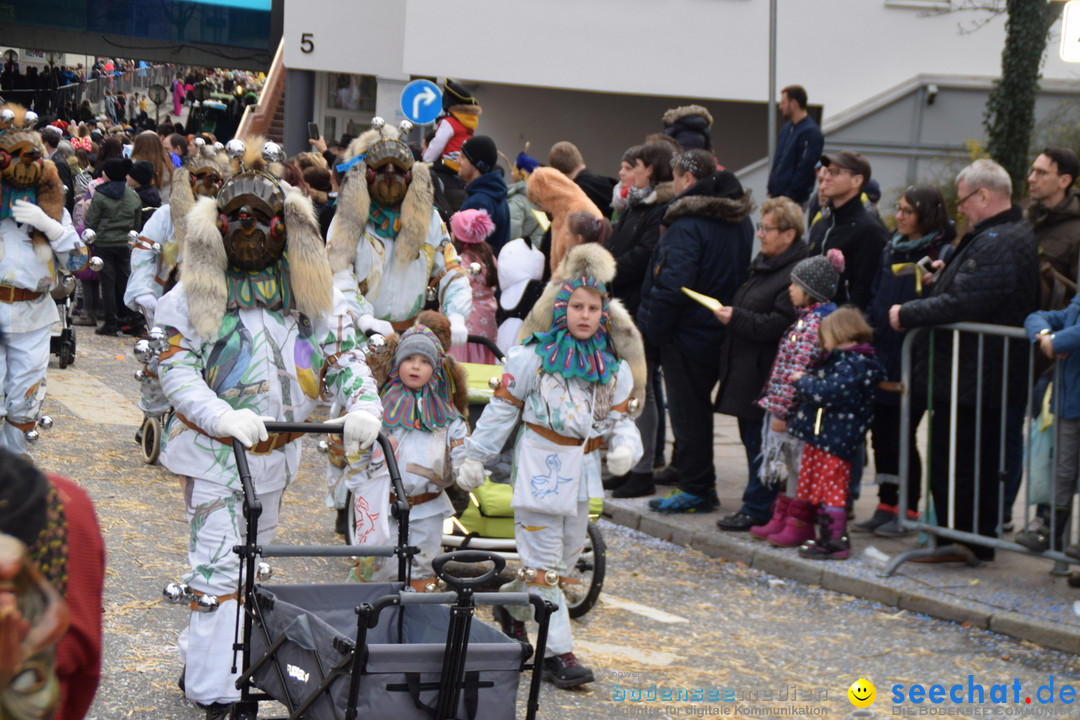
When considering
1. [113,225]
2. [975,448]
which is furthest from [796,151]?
[113,225]

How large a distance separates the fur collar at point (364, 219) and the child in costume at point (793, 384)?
7.46 feet

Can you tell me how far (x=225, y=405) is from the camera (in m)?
4.71

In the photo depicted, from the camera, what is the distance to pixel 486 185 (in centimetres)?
1009

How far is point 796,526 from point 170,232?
4390 mm

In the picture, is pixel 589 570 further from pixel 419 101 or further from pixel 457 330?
pixel 419 101

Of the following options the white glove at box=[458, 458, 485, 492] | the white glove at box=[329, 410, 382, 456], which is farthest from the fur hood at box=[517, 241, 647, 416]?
the white glove at box=[329, 410, 382, 456]

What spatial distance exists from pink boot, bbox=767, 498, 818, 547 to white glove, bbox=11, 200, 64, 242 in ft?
15.6

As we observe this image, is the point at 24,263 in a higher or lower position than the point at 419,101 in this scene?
lower

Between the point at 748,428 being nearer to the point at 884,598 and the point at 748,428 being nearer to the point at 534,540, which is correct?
the point at 884,598

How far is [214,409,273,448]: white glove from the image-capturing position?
4547 mm

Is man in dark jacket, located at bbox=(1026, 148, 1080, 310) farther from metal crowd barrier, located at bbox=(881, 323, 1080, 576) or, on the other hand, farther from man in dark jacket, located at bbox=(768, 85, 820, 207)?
man in dark jacket, located at bbox=(768, 85, 820, 207)

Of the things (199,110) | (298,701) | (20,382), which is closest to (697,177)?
(20,382)

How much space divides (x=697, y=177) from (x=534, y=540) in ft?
12.7

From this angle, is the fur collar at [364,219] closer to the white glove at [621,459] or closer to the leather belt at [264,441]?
the white glove at [621,459]
